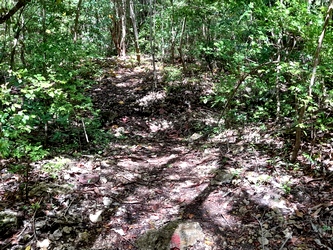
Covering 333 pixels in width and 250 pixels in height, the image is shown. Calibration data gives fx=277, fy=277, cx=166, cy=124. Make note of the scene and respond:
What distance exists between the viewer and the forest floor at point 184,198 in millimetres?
3180

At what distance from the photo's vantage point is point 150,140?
721 centimetres

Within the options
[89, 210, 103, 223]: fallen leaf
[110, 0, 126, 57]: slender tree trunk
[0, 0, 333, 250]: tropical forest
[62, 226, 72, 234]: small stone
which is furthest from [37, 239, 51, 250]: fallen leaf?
[110, 0, 126, 57]: slender tree trunk

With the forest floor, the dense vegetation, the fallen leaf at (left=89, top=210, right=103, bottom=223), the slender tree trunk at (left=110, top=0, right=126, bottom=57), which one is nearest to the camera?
the forest floor

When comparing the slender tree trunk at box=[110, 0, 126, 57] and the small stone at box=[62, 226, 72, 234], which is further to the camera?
the slender tree trunk at box=[110, 0, 126, 57]

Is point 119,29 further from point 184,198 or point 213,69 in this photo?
point 184,198

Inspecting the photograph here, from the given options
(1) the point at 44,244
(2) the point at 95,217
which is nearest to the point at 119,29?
(2) the point at 95,217

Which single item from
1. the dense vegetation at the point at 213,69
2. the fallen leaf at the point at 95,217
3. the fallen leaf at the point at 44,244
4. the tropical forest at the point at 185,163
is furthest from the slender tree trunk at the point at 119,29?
the fallen leaf at the point at 44,244

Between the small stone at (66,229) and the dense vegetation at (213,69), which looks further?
the dense vegetation at (213,69)

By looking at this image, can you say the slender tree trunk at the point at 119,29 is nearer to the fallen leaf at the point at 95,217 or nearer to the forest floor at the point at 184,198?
the forest floor at the point at 184,198

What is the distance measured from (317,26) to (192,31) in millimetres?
7556

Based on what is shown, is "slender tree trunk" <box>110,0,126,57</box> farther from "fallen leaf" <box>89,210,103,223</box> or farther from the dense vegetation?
"fallen leaf" <box>89,210,103,223</box>

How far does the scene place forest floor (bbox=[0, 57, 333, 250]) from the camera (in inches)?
125

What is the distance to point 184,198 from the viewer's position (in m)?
4.10

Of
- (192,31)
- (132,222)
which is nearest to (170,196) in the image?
(132,222)
